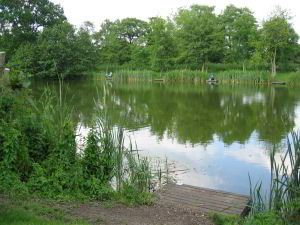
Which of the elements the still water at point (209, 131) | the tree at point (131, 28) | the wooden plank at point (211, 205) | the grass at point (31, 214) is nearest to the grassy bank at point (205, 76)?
the still water at point (209, 131)

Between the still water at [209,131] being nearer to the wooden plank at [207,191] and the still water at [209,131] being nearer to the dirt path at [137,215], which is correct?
the wooden plank at [207,191]

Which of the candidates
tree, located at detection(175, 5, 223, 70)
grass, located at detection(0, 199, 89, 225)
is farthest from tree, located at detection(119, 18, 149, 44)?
grass, located at detection(0, 199, 89, 225)

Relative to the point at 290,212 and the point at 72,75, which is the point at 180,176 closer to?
the point at 290,212

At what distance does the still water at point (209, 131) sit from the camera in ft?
26.2

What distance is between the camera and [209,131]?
12.8 metres

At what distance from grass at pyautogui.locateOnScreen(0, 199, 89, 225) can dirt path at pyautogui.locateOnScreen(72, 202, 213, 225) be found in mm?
254

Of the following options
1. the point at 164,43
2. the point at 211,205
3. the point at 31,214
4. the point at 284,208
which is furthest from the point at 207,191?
the point at 164,43

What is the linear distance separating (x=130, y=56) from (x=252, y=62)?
18248mm

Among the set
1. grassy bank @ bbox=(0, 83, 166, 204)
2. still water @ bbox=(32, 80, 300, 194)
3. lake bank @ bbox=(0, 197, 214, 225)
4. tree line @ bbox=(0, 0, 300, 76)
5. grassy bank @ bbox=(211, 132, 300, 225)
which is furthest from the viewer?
tree line @ bbox=(0, 0, 300, 76)

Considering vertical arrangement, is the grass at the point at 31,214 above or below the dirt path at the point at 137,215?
above

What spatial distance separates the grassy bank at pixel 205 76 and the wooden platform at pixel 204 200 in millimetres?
29083

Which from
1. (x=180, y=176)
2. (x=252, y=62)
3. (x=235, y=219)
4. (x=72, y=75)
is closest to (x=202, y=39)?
(x=252, y=62)

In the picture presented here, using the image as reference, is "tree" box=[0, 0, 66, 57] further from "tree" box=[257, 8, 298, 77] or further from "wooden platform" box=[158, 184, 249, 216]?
"wooden platform" box=[158, 184, 249, 216]

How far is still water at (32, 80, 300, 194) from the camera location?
7988 mm
